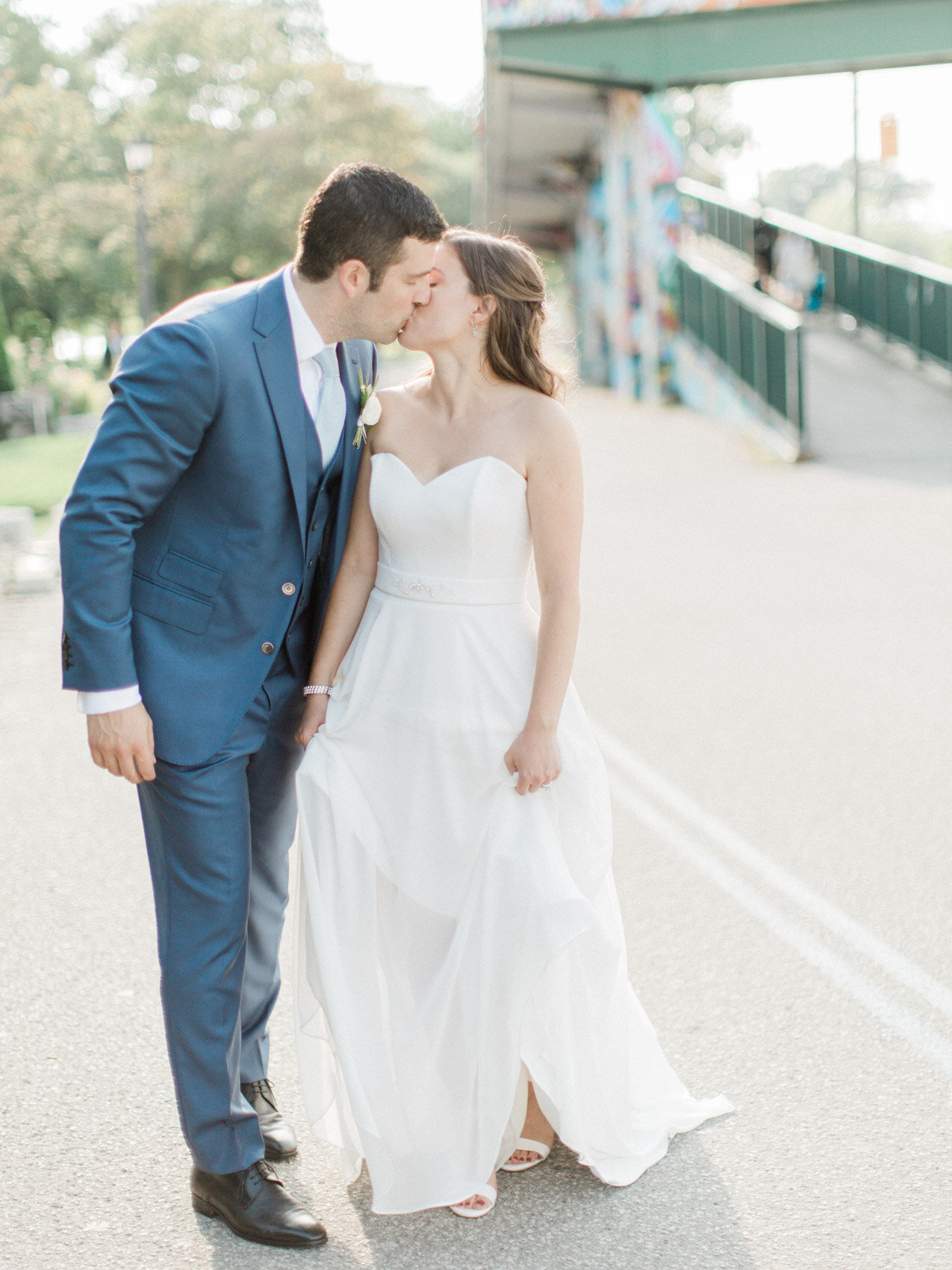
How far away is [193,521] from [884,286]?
65.5 feet

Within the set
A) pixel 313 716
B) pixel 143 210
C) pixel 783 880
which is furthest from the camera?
pixel 143 210

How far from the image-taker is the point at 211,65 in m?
50.1

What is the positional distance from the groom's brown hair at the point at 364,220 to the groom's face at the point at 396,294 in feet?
0.05

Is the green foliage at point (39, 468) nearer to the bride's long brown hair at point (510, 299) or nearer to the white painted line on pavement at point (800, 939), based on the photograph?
the white painted line on pavement at point (800, 939)

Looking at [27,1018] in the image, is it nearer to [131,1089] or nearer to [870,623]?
[131,1089]

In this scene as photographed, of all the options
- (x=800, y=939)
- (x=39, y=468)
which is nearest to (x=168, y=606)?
(x=800, y=939)

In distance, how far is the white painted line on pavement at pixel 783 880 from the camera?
12.6 ft

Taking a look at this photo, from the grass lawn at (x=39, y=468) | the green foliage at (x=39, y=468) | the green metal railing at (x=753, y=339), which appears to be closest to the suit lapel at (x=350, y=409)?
the green foliage at (x=39, y=468)

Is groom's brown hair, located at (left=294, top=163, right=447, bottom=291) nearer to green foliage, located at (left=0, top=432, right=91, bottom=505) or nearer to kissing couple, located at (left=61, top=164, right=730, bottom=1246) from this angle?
kissing couple, located at (left=61, top=164, right=730, bottom=1246)

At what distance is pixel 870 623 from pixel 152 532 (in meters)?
A: 6.87

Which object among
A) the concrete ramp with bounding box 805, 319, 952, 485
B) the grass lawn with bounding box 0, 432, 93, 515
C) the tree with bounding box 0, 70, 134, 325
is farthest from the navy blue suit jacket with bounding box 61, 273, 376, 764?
the tree with bounding box 0, 70, 134, 325

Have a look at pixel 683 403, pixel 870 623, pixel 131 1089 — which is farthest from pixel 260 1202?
pixel 683 403

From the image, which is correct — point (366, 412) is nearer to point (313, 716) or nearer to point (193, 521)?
point (193, 521)

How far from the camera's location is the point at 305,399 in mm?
2875
